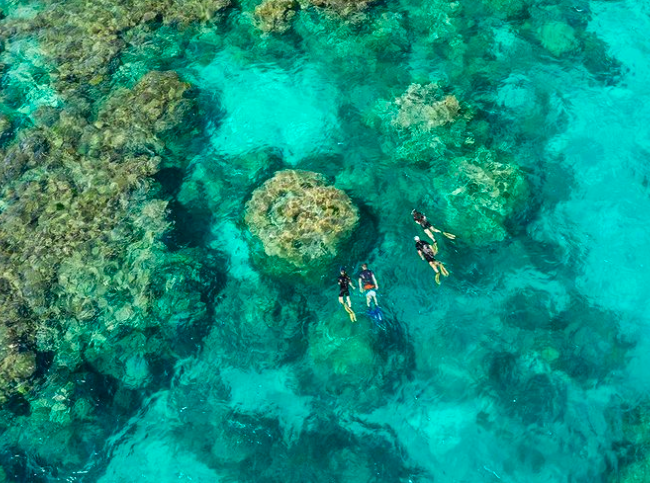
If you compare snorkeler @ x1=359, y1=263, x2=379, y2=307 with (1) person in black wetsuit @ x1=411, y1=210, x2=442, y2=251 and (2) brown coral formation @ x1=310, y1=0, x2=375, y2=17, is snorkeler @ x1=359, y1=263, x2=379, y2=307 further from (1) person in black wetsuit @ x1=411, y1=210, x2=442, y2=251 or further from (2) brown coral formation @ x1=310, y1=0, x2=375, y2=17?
(2) brown coral formation @ x1=310, y1=0, x2=375, y2=17

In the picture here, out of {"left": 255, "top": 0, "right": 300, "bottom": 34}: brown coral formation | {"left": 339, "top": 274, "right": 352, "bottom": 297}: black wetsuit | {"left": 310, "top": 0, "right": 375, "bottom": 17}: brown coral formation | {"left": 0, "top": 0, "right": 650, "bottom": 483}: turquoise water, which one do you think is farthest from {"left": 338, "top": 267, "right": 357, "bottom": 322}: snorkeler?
{"left": 310, "top": 0, "right": 375, "bottom": 17}: brown coral formation

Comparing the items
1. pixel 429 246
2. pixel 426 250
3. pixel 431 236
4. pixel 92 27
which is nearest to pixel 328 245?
pixel 426 250

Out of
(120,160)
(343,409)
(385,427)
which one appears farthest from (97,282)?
(385,427)

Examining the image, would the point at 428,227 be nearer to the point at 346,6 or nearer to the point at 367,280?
the point at 367,280

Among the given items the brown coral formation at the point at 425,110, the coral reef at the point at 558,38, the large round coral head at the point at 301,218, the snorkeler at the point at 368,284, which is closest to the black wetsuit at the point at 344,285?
the snorkeler at the point at 368,284

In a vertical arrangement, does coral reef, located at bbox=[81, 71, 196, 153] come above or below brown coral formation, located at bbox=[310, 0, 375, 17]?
below

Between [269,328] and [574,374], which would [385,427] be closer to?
[269,328]

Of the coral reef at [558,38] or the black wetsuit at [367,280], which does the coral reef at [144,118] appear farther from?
the coral reef at [558,38]
